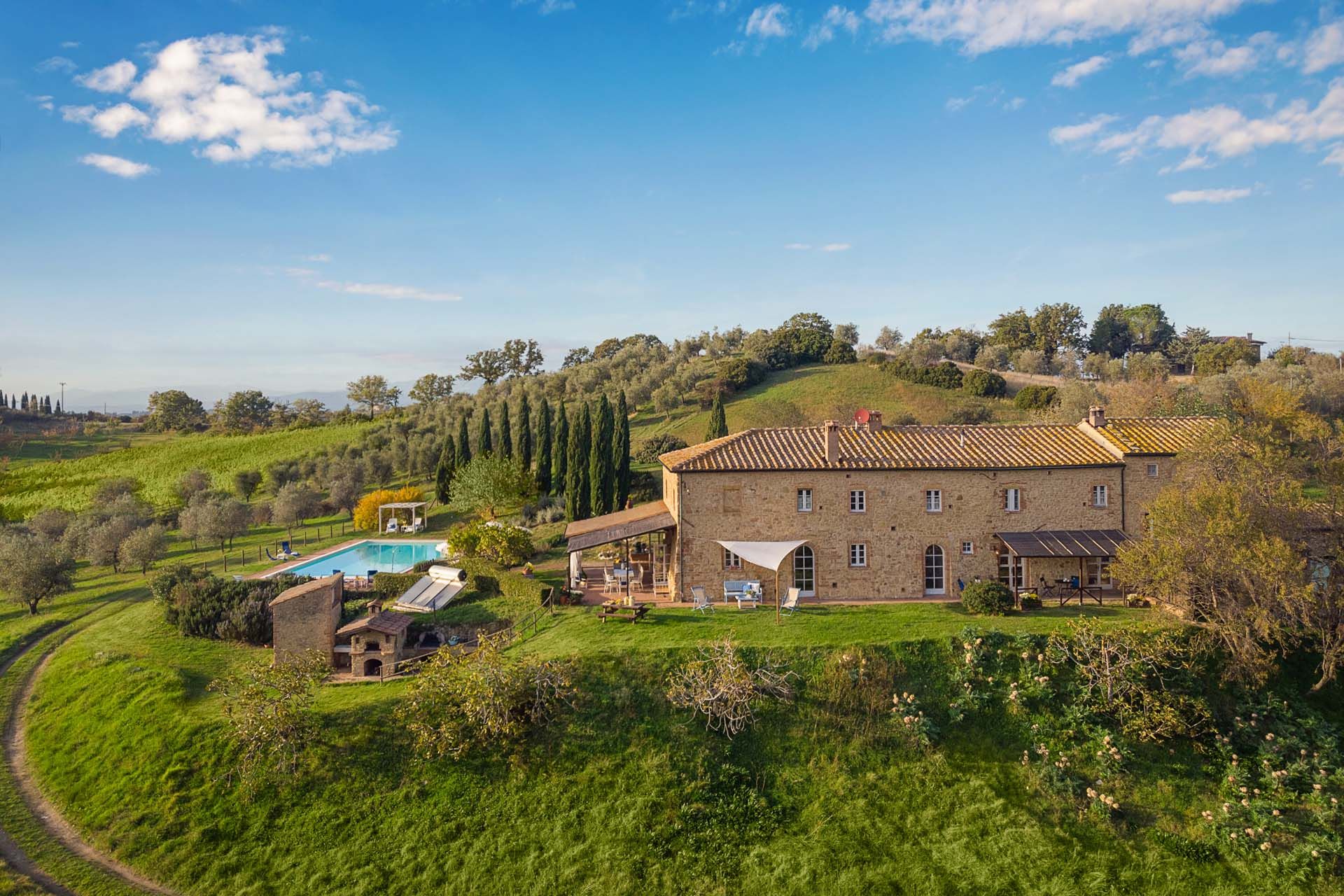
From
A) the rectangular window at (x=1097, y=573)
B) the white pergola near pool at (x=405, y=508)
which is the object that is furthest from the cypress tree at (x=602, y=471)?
the rectangular window at (x=1097, y=573)

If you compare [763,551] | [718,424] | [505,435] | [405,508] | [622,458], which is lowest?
[405,508]

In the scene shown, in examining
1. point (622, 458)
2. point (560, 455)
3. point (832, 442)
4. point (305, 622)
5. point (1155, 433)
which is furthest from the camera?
point (560, 455)

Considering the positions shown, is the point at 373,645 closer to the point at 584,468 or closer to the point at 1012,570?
the point at 584,468

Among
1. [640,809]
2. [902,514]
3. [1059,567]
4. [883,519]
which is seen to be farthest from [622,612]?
[1059,567]

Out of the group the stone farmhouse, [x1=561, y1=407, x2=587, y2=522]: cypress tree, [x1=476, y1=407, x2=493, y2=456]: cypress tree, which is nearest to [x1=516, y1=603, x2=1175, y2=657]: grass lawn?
the stone farmhouse

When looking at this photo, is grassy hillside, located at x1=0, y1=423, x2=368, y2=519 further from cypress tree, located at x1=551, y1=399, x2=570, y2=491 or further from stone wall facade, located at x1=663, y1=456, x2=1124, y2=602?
stone wall facade, located at x1=663, y1=456, x2=1124, y2=602

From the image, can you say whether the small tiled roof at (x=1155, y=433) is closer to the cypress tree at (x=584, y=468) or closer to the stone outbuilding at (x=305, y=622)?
the cypress tree at (x=584, y=468)

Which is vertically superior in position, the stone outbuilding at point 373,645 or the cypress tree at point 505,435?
the cypress tree at point 505,435
